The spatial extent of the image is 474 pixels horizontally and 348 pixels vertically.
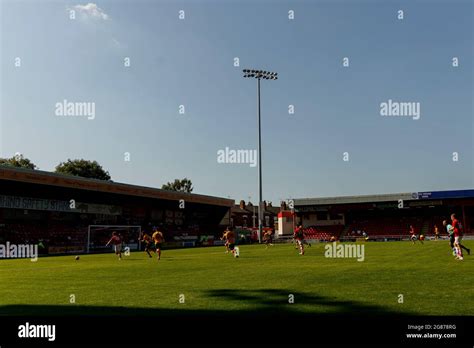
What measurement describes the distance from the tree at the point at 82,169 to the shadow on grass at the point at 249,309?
80.1 meters

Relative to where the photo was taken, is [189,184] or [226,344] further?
[189,184]

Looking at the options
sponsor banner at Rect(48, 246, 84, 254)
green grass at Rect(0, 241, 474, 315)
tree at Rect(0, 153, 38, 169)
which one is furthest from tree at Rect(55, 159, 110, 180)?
green grass at Rect(0, 241, 474, 315)

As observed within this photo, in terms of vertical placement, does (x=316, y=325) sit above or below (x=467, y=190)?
below

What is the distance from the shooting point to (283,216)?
94.5 meters

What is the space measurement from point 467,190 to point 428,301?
65.5 metres

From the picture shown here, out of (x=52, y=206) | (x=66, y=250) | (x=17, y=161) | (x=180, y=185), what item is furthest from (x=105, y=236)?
(x=180, y=185)

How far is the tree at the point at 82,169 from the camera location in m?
85.9

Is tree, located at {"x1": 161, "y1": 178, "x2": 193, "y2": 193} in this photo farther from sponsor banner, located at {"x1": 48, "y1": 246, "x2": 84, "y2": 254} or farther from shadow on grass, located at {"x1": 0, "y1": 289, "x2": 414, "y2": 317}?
shadow on grass, located at {"x1": 0, "y1": 289, "x2": 414, "y2": 317}

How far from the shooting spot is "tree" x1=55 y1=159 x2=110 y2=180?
282 feet

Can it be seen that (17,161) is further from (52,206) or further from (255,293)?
(255,293)

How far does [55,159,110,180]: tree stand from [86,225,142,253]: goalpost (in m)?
33.3

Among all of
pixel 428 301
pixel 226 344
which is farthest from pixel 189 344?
pixel 428 301

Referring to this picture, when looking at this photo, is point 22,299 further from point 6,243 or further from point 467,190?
point 467,190

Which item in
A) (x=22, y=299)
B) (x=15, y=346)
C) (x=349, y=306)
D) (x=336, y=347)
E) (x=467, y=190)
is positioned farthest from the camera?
(x=467, y=190)
